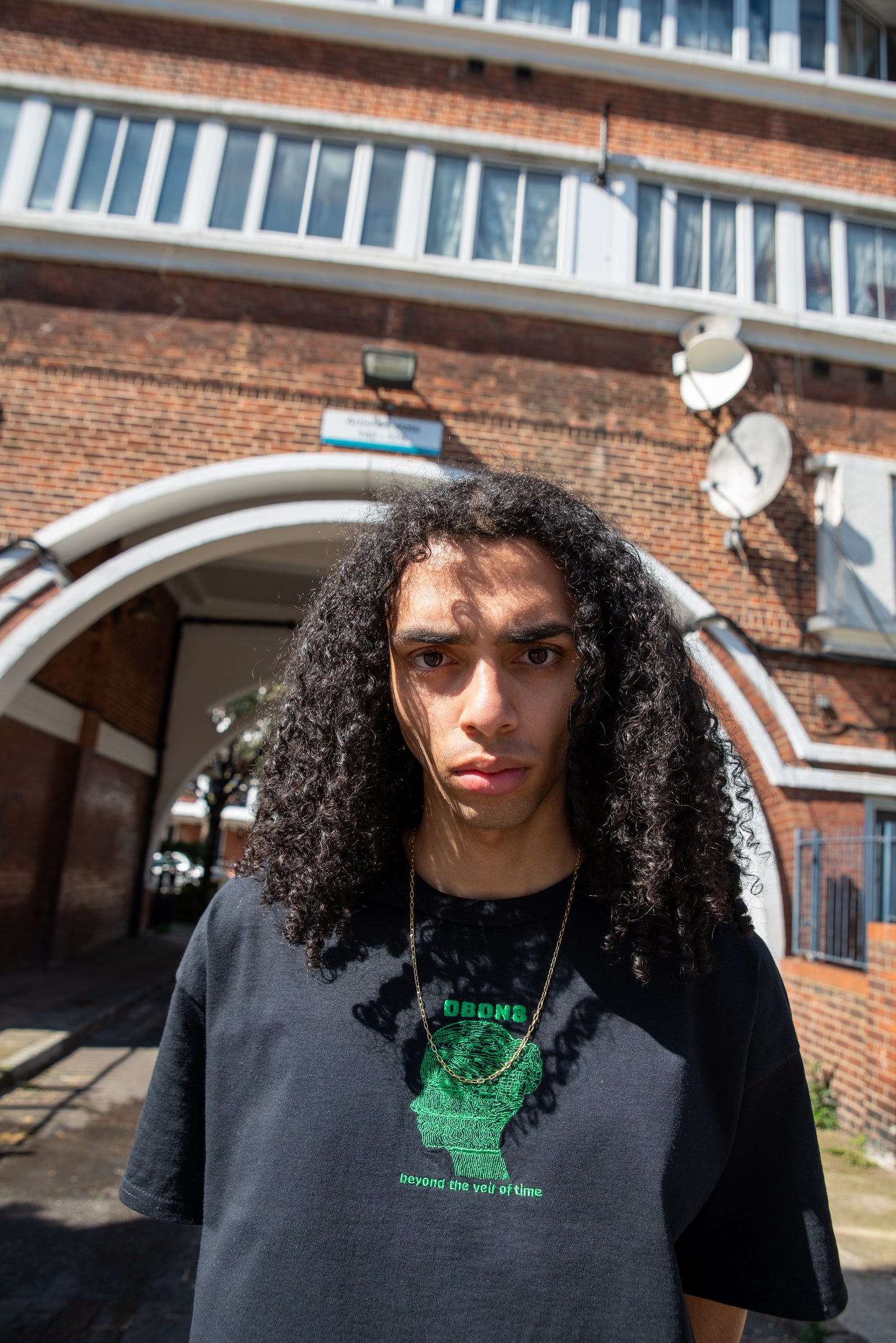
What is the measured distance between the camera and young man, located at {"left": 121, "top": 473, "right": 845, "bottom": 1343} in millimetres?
1220

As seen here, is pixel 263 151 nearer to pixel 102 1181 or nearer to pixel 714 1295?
pixel 102 1181

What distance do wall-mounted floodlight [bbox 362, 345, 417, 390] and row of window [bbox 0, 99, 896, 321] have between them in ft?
4.34

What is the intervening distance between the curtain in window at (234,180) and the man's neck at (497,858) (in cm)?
848

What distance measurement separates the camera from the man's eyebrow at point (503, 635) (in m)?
1.45

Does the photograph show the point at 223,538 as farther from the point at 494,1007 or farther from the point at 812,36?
the point at 812,36

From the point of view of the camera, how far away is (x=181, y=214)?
8336mm

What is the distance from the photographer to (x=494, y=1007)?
1375 mm

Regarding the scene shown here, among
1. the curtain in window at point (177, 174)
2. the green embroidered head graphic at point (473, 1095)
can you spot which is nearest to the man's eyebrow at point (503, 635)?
the green embroidered head graphic at point (473, 1095)

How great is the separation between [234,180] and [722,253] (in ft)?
16.1

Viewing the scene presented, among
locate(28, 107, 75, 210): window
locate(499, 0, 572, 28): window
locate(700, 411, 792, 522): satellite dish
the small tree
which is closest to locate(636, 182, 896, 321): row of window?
locate(700, 411, 792, 522): satellite dish

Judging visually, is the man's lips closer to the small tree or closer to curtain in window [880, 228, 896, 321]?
curtain in window [880, 228, 896, 321]

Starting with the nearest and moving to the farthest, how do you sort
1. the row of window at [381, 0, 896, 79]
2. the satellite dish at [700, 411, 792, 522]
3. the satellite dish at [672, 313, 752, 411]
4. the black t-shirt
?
the black t-shirt, the satellite dish at [700, 411, 792, 522], the satellite dish at [672, 313, 752, 411], the row of window at [381, 0, 896, 79]

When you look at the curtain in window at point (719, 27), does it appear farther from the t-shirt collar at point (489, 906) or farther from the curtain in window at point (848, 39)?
the t-shirt collar at point (489, 906)

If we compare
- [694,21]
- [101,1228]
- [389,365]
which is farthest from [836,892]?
[694,21]
